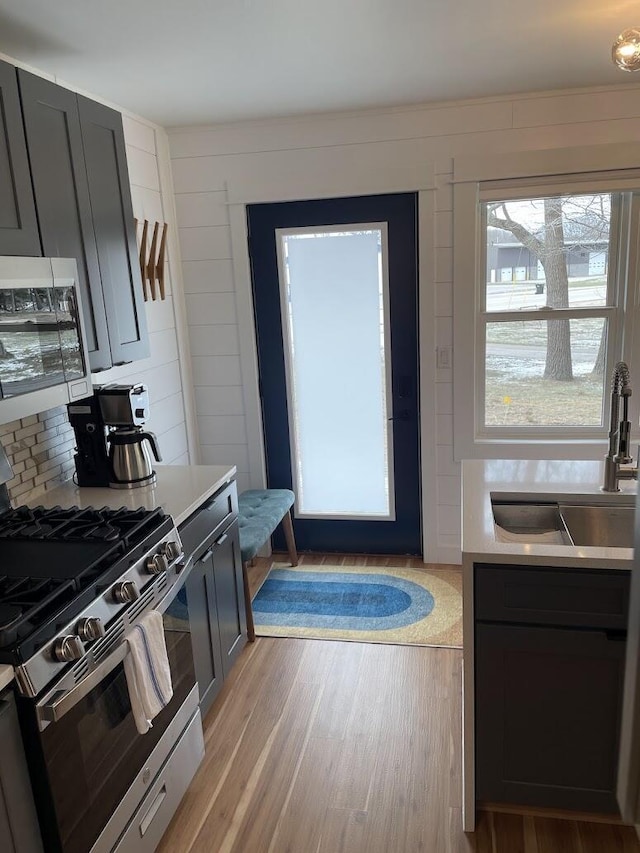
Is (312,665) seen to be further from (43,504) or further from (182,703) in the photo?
(43,504)

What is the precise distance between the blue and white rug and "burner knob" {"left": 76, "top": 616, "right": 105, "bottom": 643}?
1604mm

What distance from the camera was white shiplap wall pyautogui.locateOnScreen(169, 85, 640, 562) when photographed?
9.97ft

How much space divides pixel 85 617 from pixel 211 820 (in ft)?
3.19

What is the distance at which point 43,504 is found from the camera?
233 centimetres

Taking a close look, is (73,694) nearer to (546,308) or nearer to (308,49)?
(308,49)

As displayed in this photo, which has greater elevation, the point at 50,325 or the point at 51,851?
the point at 50,325

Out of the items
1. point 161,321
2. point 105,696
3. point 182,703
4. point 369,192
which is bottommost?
point 182,703

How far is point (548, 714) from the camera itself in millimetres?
1792

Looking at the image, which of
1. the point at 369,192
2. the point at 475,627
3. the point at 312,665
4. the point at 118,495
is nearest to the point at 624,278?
the point at 369,192

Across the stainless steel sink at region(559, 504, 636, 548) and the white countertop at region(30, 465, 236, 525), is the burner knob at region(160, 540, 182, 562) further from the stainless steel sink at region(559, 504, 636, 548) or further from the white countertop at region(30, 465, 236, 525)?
the stainless steel sink at region(559, 504, 636, 548)

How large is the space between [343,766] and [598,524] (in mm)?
1239

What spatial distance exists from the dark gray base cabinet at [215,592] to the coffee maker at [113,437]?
341 mm

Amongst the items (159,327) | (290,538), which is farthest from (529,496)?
(159,327)

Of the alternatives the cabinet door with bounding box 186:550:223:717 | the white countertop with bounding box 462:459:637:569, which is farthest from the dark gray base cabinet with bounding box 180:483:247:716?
the white countertop with bounding box 462:459:637:569
